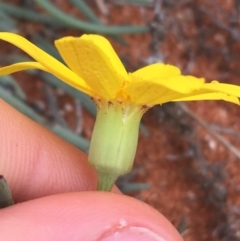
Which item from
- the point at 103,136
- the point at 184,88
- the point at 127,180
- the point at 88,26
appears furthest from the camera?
the point at 127,180

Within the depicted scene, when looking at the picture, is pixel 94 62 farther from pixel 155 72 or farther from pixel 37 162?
pixel 37 162

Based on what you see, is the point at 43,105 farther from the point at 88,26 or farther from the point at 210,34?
the point at 210,34

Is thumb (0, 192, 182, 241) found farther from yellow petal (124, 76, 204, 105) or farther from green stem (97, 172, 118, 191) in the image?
yellow petal (124, 76, 204, 105)

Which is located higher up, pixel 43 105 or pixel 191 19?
pixel 191 19

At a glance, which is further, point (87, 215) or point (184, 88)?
point (87, 215)

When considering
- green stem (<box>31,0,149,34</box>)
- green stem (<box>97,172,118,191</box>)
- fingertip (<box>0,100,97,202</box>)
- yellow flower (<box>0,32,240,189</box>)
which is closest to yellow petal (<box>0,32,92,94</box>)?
yellow flower (<box>0,32,240,189</box>)

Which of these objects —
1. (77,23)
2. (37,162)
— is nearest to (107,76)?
(37,162)

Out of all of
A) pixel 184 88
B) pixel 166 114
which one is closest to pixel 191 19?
pixel 166 114
